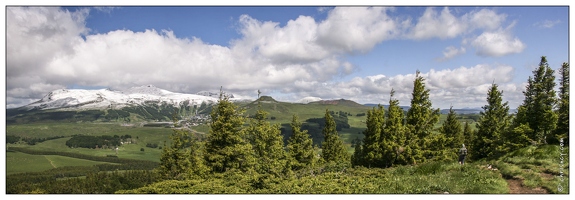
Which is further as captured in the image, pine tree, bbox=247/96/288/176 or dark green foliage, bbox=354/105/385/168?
dark green foliage, bbox=354/105/385/168

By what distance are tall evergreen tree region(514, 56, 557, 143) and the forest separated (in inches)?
4.1

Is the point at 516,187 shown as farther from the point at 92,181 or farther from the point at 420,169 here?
the point at 92,181

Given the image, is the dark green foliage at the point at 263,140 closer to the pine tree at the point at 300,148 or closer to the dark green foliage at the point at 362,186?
the pine tree at the point at 300,148

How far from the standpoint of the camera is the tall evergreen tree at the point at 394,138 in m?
38.4

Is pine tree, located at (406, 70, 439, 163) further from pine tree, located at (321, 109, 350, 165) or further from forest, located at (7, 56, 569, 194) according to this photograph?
pine tree, located at (321, 109, 350, 165)

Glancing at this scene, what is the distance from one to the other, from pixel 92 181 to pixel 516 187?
583 ft

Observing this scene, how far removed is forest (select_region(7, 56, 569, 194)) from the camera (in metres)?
16.2

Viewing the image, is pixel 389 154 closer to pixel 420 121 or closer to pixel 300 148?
pixel 420 121

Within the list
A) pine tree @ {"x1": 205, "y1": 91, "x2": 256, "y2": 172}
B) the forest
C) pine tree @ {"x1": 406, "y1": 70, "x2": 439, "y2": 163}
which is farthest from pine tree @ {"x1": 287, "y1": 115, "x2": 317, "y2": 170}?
pine tree @ {"x1": 205, "y1": 91, "x2": 256, "y2": 172}

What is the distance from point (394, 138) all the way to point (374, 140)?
492 centimetres

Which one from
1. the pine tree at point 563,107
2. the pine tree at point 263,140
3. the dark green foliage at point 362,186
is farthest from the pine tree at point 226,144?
the pine tree at point 563,107

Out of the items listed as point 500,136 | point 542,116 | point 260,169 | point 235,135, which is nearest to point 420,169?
point 260,169

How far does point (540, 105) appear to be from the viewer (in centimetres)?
3872
